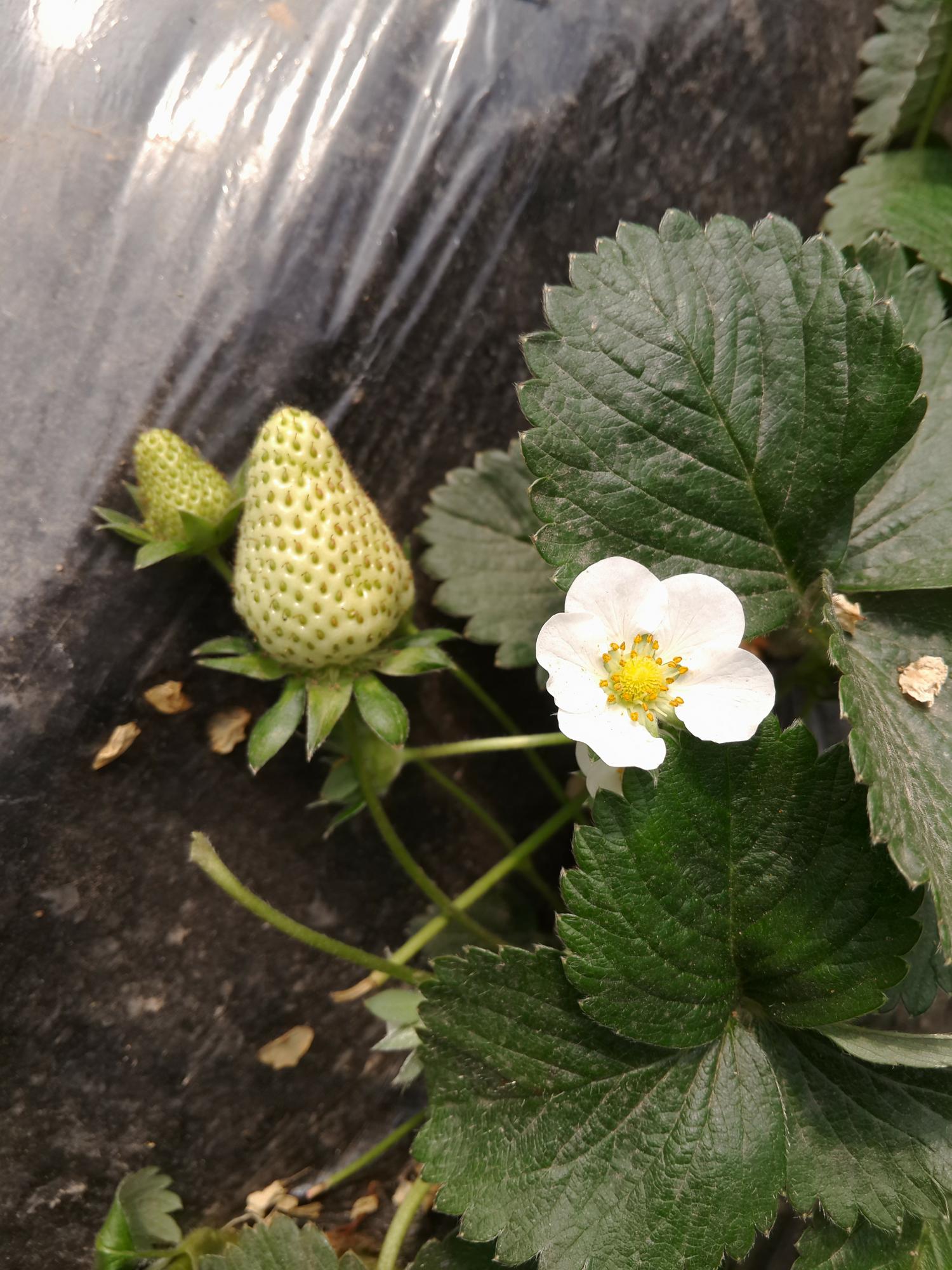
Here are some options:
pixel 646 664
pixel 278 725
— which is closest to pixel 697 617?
pixel 646 664

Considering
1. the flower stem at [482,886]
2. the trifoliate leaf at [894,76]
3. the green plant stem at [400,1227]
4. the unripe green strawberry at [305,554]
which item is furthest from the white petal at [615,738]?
the trifoliate leaf at [894,76]

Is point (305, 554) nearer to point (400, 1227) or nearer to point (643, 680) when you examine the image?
point (643, 680)

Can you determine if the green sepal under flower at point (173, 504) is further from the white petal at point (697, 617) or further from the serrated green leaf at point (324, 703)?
the white petal at point (697, 617)

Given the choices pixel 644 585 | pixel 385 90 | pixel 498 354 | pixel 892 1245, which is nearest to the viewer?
pixel 644 585

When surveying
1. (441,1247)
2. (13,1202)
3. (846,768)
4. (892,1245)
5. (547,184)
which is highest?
(547,184)

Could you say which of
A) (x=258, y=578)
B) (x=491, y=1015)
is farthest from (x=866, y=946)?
(x=258, y=578)

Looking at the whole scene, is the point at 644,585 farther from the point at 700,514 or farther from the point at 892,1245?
the point at 892,1245

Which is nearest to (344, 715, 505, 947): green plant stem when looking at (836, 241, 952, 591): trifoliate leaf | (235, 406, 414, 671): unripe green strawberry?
(235, 406, 414, 671): unripe green strawberry
